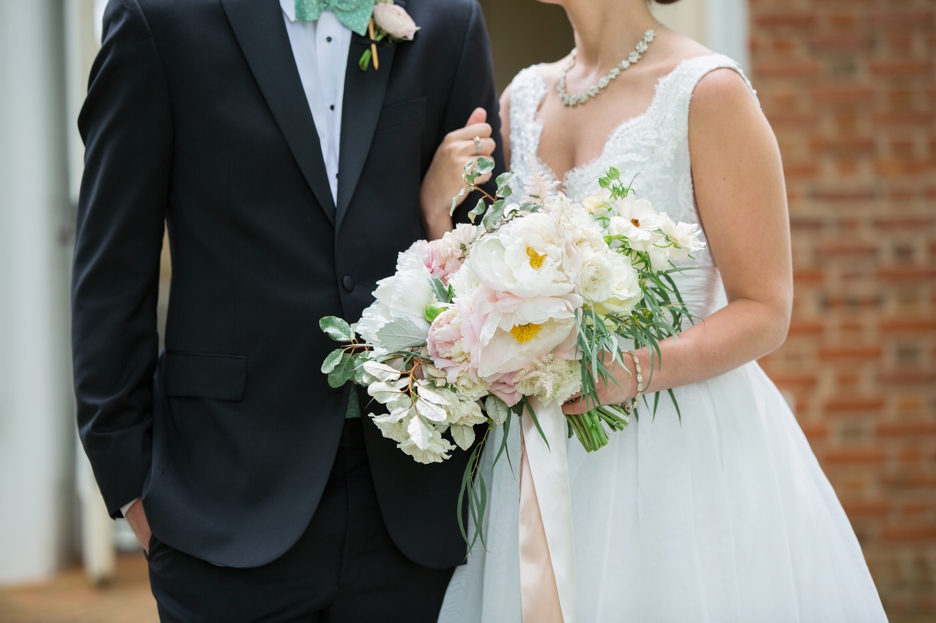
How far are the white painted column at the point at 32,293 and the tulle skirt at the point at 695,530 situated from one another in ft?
9.42

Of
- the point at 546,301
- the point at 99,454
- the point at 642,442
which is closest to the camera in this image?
the point at 546,301

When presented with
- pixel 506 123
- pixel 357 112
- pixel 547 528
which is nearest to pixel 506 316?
pixel 547 528

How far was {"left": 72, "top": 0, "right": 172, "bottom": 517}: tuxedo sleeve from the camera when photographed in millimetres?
1287

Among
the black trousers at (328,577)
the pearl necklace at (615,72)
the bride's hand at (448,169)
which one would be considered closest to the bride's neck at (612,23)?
the pearl necklace at (615,72)

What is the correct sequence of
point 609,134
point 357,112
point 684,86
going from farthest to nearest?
point 609,134
point 684,86
point 357,112

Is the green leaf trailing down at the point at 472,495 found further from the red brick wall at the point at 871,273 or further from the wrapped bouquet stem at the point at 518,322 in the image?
the red brick wall at the point at 871,273

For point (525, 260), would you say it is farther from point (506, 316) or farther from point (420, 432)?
point (420, 432)

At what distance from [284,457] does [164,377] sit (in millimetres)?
278

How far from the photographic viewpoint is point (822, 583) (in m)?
1.41

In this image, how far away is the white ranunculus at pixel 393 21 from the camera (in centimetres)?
139

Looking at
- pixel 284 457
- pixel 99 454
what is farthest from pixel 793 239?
pixel 99 454

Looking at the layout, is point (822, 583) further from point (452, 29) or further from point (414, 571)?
point (452, 29)

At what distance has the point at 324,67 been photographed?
1404 mm

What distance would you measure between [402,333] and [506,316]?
164 mm
